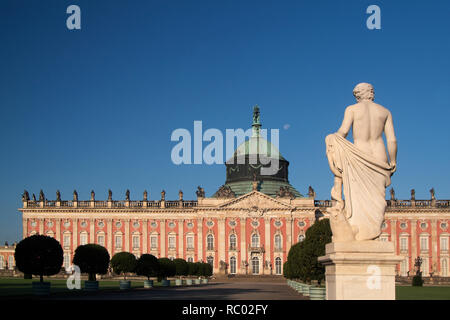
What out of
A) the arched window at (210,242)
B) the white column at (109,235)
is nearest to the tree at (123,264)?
the arched window at (210,242)

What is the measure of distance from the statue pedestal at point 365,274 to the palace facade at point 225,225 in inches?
2833

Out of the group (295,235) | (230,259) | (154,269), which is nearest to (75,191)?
(230,259)

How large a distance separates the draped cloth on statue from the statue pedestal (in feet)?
1.65

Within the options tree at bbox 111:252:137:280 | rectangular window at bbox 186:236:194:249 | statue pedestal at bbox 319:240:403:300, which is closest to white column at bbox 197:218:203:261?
rectangular window at bbox 186:236:194:249

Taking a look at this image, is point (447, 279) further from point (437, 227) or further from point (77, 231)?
point (77, 231)

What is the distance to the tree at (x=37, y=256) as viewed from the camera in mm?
34906

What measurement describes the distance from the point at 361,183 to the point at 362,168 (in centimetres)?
24

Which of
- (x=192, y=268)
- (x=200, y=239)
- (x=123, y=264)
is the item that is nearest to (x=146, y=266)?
(x=123, y=264)

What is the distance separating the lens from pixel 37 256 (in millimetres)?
34781

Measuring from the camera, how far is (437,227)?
268 feet

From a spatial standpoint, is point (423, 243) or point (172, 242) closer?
point (423, 243)

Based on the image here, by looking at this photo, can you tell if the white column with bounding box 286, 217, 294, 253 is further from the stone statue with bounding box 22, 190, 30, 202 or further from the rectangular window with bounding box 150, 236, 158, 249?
the stone statue with bounding box 22, 190, 30, 202

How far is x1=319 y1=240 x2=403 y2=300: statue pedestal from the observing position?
348 inches

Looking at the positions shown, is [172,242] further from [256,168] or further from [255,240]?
[256,168]
